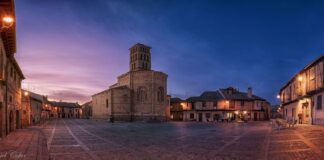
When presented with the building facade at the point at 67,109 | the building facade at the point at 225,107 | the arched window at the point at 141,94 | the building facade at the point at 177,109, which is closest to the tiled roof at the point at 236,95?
the building facade at the point at 225,107

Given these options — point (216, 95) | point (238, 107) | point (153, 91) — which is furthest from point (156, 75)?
point (238, 107)

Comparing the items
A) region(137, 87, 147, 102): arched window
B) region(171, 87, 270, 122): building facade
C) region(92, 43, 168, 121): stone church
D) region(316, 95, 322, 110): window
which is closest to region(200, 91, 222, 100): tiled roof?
region(171, 87, 270, 122): building facade

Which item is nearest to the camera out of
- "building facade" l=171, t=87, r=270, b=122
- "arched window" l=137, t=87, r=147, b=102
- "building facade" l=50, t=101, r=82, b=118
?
"arched window" l=137, t=87, r=147, b=102

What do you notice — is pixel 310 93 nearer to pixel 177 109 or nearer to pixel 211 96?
pixel 211 96

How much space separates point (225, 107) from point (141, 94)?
22.0 meters

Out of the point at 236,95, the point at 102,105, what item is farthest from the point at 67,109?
the point at 236,95

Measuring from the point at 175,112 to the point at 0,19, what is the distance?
217 feet

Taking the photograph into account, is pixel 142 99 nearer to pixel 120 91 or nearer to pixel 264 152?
pixel 120 91

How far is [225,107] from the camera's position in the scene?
68500mm

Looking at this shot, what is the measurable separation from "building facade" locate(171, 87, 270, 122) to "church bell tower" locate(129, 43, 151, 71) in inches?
619

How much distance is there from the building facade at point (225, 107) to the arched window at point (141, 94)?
16.7 metres

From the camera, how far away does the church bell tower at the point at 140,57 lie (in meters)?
67.1

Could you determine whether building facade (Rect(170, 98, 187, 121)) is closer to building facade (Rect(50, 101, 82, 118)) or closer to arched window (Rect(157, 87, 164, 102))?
arched window (Rect(157, 87, 164, 102))

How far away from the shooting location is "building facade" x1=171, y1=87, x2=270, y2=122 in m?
68.9
